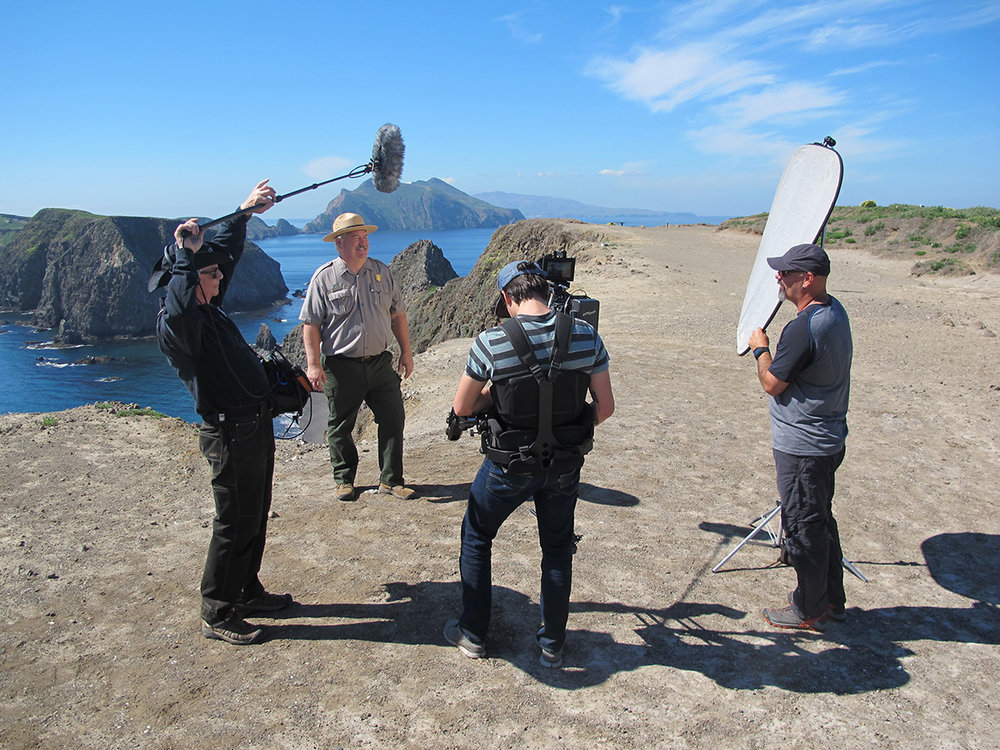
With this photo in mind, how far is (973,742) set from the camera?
285 cm

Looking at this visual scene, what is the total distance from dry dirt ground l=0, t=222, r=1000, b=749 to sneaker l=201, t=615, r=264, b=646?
74 millimetres

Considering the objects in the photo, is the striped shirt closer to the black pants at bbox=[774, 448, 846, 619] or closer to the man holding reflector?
the man holding reflector

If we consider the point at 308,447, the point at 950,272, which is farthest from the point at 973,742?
the point at 950,272

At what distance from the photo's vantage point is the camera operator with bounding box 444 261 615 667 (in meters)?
2.83

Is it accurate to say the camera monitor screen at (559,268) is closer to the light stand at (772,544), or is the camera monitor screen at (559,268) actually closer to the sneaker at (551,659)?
the light stand at (772,544)

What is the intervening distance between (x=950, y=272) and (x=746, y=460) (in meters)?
19.1

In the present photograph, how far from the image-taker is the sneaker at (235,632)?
3525 millimetres

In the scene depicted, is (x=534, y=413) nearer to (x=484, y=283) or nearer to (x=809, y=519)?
(x=809, y=519)

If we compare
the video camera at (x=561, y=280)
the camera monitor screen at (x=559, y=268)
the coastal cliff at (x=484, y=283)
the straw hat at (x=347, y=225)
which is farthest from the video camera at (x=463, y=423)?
the coastal cliff at (x=484, y=283)

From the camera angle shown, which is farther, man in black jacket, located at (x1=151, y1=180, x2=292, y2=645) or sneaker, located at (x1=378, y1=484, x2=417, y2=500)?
sneaker, located at (x1=378, y1=484, x2=417, y2=500)

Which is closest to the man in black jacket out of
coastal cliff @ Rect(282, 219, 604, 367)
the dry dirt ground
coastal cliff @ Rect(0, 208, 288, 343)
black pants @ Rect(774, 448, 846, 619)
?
the dry dirt ground

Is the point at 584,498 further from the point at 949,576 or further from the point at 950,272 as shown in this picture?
the point at 950,272

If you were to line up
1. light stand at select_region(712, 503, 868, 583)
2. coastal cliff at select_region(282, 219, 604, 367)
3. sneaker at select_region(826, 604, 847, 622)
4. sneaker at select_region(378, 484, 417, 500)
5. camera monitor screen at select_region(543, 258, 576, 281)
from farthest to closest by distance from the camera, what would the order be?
coastal cliff at select_region(282, 219, 604, 367)
sneaker at select_region(378, 484, 417, 500)
camera monitor screen at select_region(543, 258, 576, 281)
light stand at select_region(712, 503, 868, 583)
sneaker at select_region(826, 604, 847, 622)

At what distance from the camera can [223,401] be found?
3340mm
